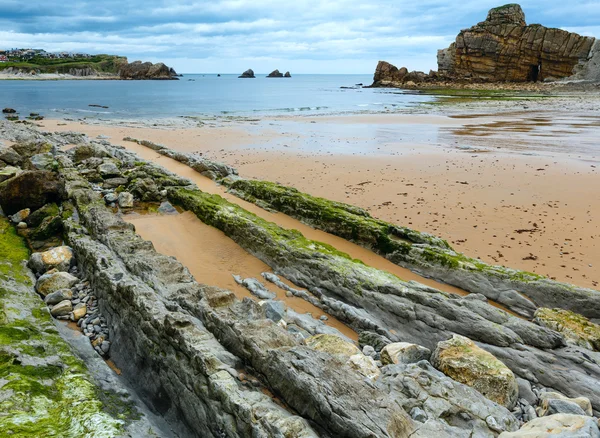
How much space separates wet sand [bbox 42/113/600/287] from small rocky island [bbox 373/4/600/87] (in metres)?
80.3

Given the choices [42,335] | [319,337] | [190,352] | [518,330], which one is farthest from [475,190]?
[42,335]

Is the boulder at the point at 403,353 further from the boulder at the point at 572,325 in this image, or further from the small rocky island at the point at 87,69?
the small rocky island at the point at 87,69

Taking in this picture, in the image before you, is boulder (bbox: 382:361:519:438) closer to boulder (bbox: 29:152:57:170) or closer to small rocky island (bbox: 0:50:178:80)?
boulder (bbox: 29:152:57:170)

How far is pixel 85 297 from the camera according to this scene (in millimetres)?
8180

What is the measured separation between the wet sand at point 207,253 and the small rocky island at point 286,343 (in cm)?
23

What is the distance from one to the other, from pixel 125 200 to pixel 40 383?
955cm

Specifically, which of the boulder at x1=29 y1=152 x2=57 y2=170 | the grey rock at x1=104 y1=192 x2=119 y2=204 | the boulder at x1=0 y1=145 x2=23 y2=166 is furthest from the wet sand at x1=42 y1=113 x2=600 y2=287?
the boulder at x1=0 y1=145 x2=23 y2=166

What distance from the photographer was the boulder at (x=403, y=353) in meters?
6.30

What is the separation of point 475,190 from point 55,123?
39.0m

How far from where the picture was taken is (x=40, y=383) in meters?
5.30

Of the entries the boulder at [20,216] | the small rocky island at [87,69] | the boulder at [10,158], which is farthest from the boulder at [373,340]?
the small rocky island at [87,69]

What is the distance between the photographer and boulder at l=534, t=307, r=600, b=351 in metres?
6.71

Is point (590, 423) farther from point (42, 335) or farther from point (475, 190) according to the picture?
point (475, 190)

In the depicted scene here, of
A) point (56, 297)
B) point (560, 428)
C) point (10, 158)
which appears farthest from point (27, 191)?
point (560, 428)
